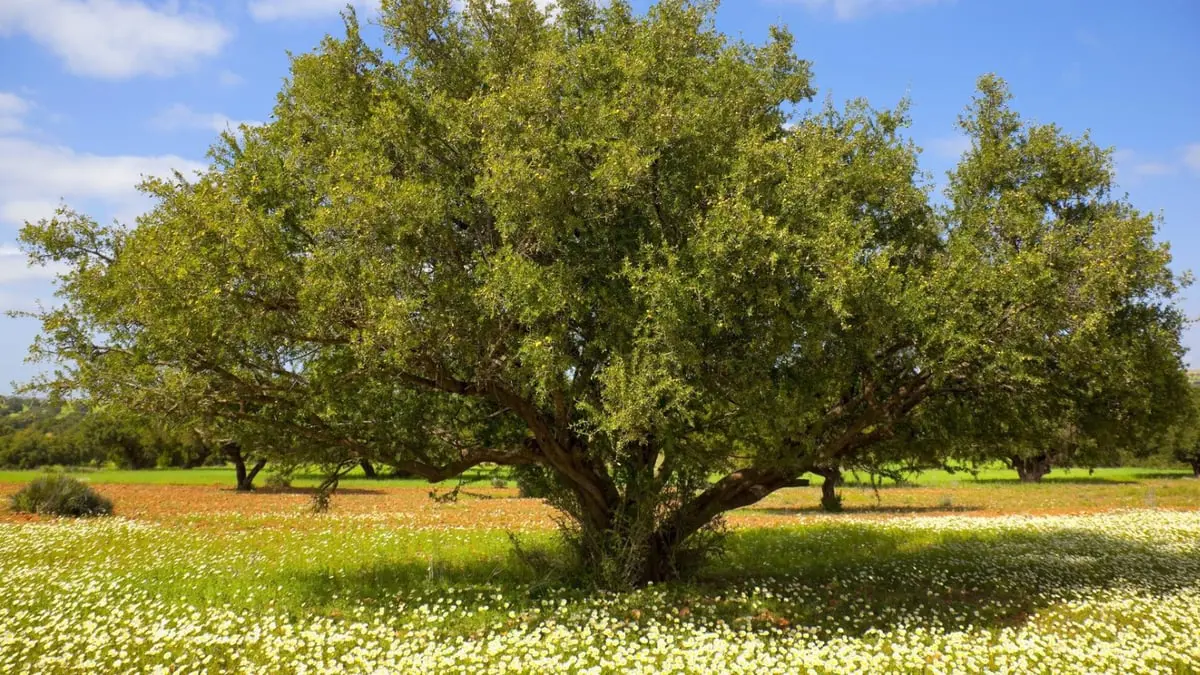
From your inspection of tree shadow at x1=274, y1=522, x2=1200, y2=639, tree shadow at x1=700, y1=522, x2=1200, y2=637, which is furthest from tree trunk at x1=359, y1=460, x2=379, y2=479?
tree shadow at x1=700, y1=522, x2=1200, y2=637

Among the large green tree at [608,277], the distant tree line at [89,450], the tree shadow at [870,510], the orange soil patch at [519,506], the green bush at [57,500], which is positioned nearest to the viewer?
the large green tree at [608,277]

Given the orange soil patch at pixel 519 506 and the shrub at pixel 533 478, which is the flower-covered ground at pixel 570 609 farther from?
the orange soil patch at pixel 519 506

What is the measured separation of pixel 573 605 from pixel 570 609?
0.16 m

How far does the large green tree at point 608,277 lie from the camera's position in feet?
36.4

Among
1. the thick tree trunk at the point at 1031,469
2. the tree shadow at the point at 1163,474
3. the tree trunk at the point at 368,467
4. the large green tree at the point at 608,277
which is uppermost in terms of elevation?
the large green tree at the point at 608,277

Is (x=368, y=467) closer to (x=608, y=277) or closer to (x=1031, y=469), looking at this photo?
(x=608, y=277)

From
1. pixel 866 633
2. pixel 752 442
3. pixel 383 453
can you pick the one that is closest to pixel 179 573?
pixel 383 453

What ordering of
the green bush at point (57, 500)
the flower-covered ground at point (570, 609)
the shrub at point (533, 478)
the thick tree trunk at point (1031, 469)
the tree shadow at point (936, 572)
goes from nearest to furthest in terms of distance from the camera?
the flower-covered ground at point (570, 609) → the tree shadow at point (936, 572) → the shrub at point (533, 478) → the green bush at point (57, 500) → the thick tree trunk at point (1031, 469)

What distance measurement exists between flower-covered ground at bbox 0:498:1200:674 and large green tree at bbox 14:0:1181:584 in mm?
2412

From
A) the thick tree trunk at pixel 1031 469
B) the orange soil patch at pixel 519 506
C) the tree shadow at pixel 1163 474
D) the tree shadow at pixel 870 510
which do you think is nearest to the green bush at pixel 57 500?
the orange soil patch at pixel 519 506

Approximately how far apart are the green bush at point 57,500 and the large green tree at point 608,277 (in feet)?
68.2

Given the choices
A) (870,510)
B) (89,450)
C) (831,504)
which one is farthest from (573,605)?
(89,450)

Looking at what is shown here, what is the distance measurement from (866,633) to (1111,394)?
8.33m

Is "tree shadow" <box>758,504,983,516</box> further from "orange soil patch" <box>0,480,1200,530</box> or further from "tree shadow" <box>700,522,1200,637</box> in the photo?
"tree shadow" <box>700,522,1200,637</box>
